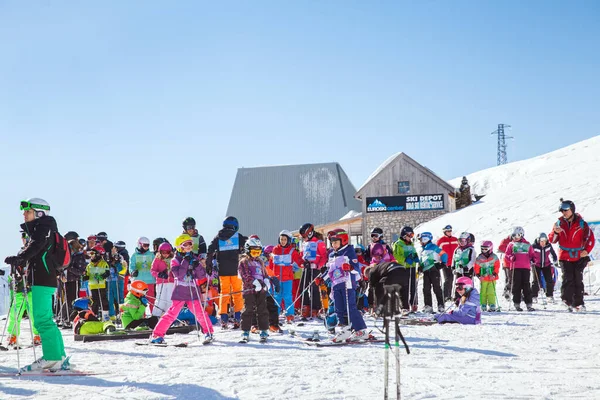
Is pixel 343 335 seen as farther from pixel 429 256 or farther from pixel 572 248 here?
pixel 572 248

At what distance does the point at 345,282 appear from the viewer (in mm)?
8531

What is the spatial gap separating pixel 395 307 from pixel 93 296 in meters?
9.18

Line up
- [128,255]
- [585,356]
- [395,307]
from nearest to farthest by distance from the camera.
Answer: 1. [395,307]
2. [585,356]
3. [128,255]

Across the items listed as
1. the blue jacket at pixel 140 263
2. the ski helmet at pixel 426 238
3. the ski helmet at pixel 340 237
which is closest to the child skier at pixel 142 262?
the blue jacket at pixel 140 263

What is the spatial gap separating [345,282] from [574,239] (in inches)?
227

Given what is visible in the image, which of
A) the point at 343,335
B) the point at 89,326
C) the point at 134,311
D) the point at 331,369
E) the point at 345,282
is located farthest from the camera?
the point at 134,311

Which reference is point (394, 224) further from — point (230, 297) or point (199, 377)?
point (199, 377)

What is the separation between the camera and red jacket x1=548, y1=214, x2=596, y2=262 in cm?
1199

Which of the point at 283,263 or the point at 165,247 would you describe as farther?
the point at 283,263

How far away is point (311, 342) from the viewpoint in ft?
27.4

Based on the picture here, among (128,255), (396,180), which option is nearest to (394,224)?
(396,180)

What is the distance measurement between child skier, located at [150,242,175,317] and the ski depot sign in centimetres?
3019

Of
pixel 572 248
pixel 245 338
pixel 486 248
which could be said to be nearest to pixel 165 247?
pixel 245 338

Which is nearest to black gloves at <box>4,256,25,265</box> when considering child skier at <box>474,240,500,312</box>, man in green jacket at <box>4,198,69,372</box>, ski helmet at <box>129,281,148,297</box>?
man in green jacket at <box>4,198,69,372</box>
